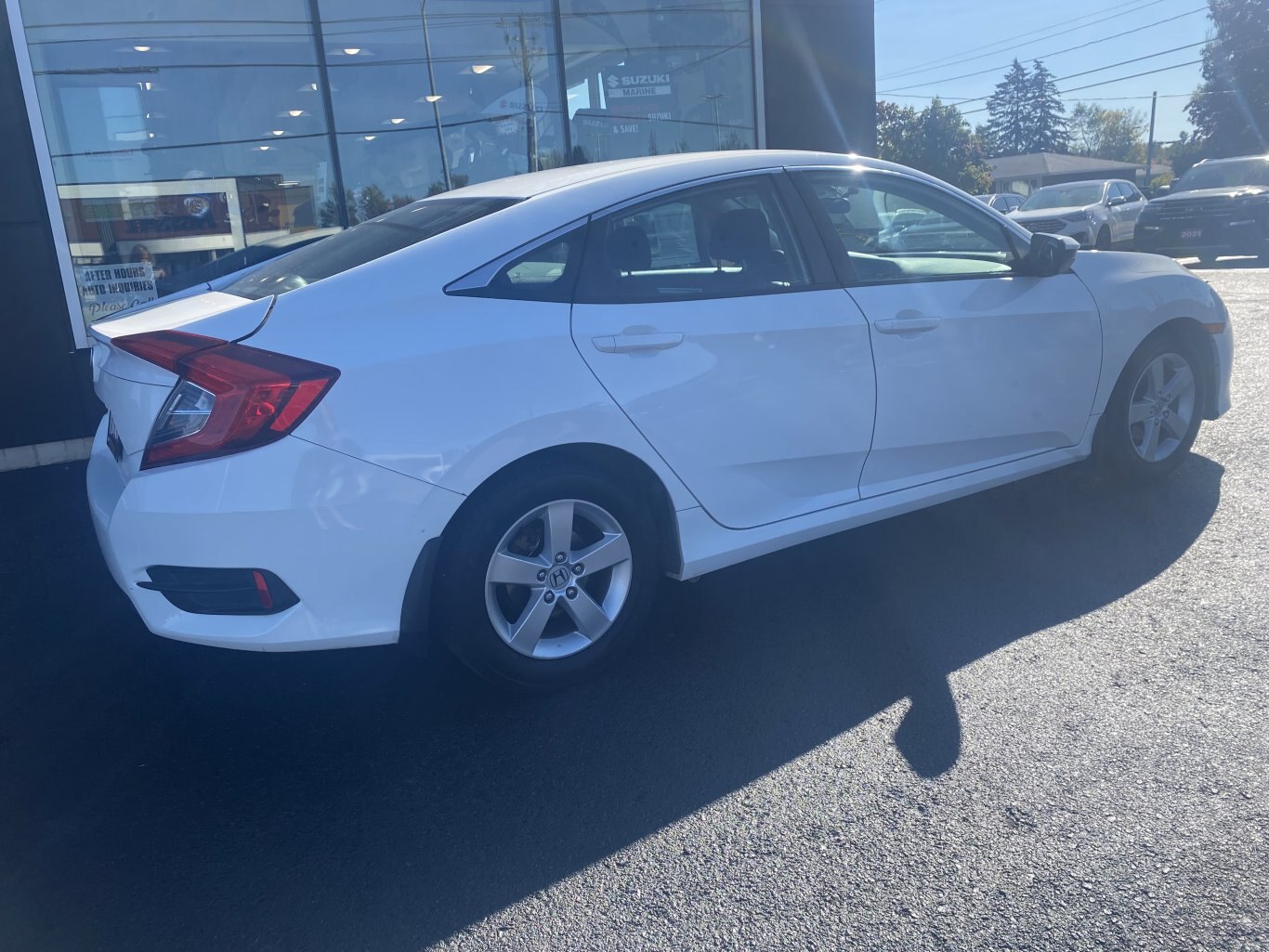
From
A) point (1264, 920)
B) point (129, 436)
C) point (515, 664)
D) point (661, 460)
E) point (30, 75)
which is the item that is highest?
point (30, 75)

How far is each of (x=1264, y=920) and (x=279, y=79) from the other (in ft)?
28.9

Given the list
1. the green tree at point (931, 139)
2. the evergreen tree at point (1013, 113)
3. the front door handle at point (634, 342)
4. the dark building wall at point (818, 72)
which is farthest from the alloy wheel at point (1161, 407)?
the evergreen tree at point (1013, 113)

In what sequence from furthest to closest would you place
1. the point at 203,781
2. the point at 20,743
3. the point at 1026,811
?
1. the point at 20,743
2. the point at 203,781
3. the point at 1026,811

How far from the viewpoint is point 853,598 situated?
4.16m

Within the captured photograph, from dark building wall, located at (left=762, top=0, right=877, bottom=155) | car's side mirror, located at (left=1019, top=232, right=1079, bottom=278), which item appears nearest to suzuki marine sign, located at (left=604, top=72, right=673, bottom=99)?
dark building wall, located at (left=762, top=0, right=877, bottom=155)

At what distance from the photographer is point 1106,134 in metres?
111

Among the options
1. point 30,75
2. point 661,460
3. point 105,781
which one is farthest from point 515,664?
point 30,75

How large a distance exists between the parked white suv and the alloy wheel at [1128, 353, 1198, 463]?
13862mm

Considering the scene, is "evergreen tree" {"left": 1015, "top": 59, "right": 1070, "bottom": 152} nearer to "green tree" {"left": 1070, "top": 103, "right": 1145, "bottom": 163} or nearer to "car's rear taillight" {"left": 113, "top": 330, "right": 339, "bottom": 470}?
"green tree" {"left": 1070, "top": 103, "right": 1145, "bottom": 163}

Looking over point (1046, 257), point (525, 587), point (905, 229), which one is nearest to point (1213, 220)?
point (1046, 257)

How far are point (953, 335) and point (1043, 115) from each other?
114 meters

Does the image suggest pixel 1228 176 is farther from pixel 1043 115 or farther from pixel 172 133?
pixel 1043 115

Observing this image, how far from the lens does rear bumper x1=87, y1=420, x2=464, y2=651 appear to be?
115 inches

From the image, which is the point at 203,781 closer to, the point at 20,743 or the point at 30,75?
the point at 20,743
